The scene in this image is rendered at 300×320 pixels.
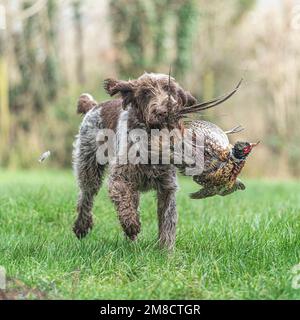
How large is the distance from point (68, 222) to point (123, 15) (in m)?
15.4

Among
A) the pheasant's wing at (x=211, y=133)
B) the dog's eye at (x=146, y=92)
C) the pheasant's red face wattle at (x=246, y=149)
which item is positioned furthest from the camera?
the dog's eye at (x=146, y=92)

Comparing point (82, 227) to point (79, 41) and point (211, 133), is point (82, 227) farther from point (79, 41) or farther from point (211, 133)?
point (79, 41)

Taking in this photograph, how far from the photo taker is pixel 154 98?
232 inches

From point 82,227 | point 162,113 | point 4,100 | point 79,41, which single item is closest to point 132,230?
point 162,113

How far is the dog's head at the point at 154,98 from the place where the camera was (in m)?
5.75

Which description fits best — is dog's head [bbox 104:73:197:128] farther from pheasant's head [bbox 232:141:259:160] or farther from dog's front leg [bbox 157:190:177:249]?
dog's front leg [bbox 157:190:177:249]

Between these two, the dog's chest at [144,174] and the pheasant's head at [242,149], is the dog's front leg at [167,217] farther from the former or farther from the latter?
the pheasant's head at [242,149]

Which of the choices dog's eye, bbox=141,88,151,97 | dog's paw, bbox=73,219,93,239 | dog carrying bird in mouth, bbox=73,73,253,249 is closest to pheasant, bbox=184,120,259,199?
dog carrying bird in mouth, bbox=73,73,253,249

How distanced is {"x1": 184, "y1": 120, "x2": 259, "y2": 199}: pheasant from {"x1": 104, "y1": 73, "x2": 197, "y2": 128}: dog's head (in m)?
0.26

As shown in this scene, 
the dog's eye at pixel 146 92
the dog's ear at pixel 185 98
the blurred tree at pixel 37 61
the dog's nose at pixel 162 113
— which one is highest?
the blurred tree at pixel 37 61

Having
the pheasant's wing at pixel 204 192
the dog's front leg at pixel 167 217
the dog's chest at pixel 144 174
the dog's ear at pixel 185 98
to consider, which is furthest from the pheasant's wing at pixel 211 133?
the dog's front leg at pixel 167 217

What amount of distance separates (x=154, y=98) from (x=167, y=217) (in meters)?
1.19

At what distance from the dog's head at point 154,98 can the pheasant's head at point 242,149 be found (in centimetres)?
54
